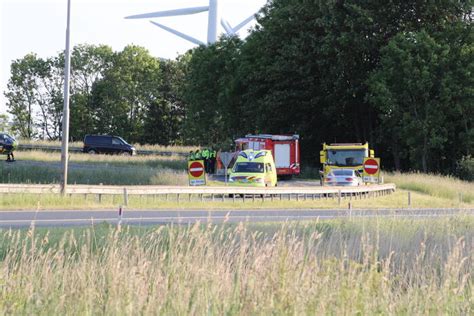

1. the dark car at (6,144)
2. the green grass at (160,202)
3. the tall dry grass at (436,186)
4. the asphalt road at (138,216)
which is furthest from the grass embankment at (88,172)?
the asphalt road at (138,216)

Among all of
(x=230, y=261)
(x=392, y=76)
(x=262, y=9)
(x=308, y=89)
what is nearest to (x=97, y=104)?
(x=262, y=9)

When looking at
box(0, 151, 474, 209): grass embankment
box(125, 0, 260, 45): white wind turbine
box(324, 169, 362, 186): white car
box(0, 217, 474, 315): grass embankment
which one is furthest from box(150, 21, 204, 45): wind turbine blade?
box(0, 217, 474, 315): grass embankment

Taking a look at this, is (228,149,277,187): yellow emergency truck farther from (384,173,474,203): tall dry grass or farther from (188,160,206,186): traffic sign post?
(384,173,474,203): tall dry grass

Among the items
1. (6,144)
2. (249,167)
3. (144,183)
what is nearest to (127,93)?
(6,144)

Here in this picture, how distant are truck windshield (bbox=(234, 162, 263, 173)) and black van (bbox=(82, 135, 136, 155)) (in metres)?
34.3

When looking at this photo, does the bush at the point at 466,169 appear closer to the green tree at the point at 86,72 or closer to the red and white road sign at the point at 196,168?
the red and white road sign at the point at 196,168

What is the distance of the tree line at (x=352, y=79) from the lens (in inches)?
2004

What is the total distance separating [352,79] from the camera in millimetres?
55938

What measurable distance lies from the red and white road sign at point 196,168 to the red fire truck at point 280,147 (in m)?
15.1

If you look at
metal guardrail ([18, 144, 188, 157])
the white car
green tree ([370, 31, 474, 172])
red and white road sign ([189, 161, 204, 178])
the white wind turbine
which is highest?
the white wind turbine

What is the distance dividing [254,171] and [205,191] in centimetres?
626

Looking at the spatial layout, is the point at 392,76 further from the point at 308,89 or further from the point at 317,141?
the point at 317,141

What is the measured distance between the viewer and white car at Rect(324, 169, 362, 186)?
1577 inches

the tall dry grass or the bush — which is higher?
the bush
